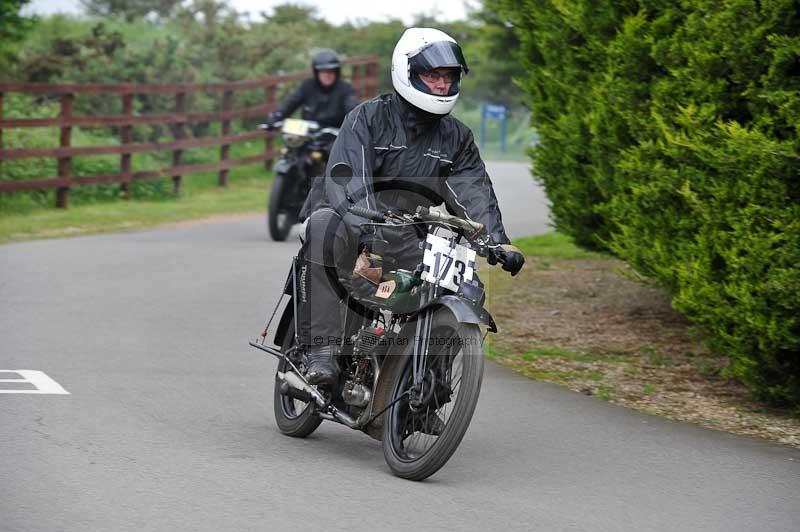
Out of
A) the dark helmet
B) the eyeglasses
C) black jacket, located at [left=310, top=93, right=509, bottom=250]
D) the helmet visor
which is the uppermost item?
the helmet visor

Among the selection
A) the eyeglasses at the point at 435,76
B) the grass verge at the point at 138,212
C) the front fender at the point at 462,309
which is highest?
the eyeglasses at the point at 435,76

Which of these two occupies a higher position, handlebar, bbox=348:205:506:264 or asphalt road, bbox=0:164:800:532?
handlebar, bbox=348:205:506:264

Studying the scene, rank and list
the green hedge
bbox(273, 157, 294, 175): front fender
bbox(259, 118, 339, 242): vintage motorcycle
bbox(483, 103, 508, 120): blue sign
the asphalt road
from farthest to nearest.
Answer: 1. bbox(483, 103, 508, 120): blue sign
2. bbox(259, 118, 339, 242): vintage motorcycle
3. bbox(273, 157, 294, 175): front fender
4. the green hedge
5. the asphalt road

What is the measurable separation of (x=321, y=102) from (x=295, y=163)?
895 millimetres

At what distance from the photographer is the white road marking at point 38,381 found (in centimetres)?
820

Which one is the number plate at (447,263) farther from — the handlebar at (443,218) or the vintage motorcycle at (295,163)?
the vintage motorcycle at (295,163)

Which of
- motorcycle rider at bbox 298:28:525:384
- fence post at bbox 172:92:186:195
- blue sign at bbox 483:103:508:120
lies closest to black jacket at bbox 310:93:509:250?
motorcycle rider at bbox 298:28:525:384

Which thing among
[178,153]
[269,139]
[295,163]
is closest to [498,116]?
[269,139]

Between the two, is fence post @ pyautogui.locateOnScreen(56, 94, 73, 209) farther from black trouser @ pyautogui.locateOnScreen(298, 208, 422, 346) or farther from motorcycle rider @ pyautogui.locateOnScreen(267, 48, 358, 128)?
black trouser @ pyautogui.locateOnScreen(298, 208, 422, 346)

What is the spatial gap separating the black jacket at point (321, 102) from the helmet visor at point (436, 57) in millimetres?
9988

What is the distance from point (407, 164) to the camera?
695 centimetres

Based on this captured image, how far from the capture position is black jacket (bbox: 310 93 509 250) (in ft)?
22.4

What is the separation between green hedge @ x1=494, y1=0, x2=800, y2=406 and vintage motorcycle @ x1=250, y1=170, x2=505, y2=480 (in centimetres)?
200

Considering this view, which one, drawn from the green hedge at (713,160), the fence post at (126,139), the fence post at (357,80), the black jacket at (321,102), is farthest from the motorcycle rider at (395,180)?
the fence post at (357,80)
